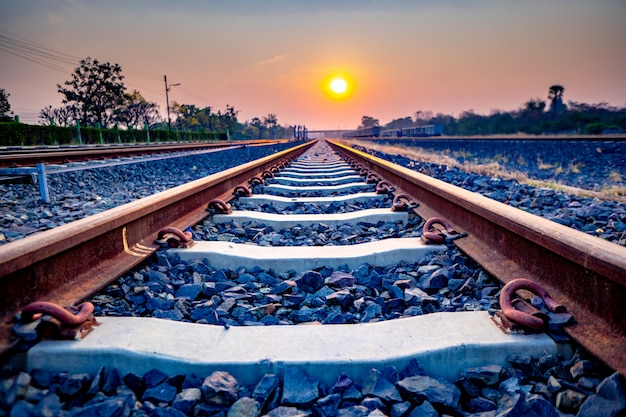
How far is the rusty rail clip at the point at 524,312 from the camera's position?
1481mm

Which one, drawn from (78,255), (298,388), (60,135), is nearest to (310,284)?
(298,388)

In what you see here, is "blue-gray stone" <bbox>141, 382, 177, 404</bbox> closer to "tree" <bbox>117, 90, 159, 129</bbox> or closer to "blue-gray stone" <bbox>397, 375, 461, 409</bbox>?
"blue-gray stone" <bbox>397, 375, 461, 409</bbox>

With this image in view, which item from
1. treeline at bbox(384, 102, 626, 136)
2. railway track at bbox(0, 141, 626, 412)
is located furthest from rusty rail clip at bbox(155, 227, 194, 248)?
treeline at bbox(384, 102, 626, 136)

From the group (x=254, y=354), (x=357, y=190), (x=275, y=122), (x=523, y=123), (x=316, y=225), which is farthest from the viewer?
A: (x=275, y=122)

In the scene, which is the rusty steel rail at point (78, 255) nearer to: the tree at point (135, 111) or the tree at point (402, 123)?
the tree at point (135, 111)

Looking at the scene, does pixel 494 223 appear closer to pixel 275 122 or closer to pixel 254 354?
pixel 254 354

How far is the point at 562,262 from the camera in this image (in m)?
1.74

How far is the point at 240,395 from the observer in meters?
1.34

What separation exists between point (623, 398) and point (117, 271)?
213cm

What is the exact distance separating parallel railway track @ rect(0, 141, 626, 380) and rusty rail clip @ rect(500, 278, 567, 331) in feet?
0.29

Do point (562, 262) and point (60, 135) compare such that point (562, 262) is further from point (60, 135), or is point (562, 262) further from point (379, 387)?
point (60, 135)

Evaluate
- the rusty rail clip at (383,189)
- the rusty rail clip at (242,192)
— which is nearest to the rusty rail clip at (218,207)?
the rusty rail clip at (242,192)

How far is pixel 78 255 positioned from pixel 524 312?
1.98 meters

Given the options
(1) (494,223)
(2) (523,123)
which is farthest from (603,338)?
(2) (523,123)
